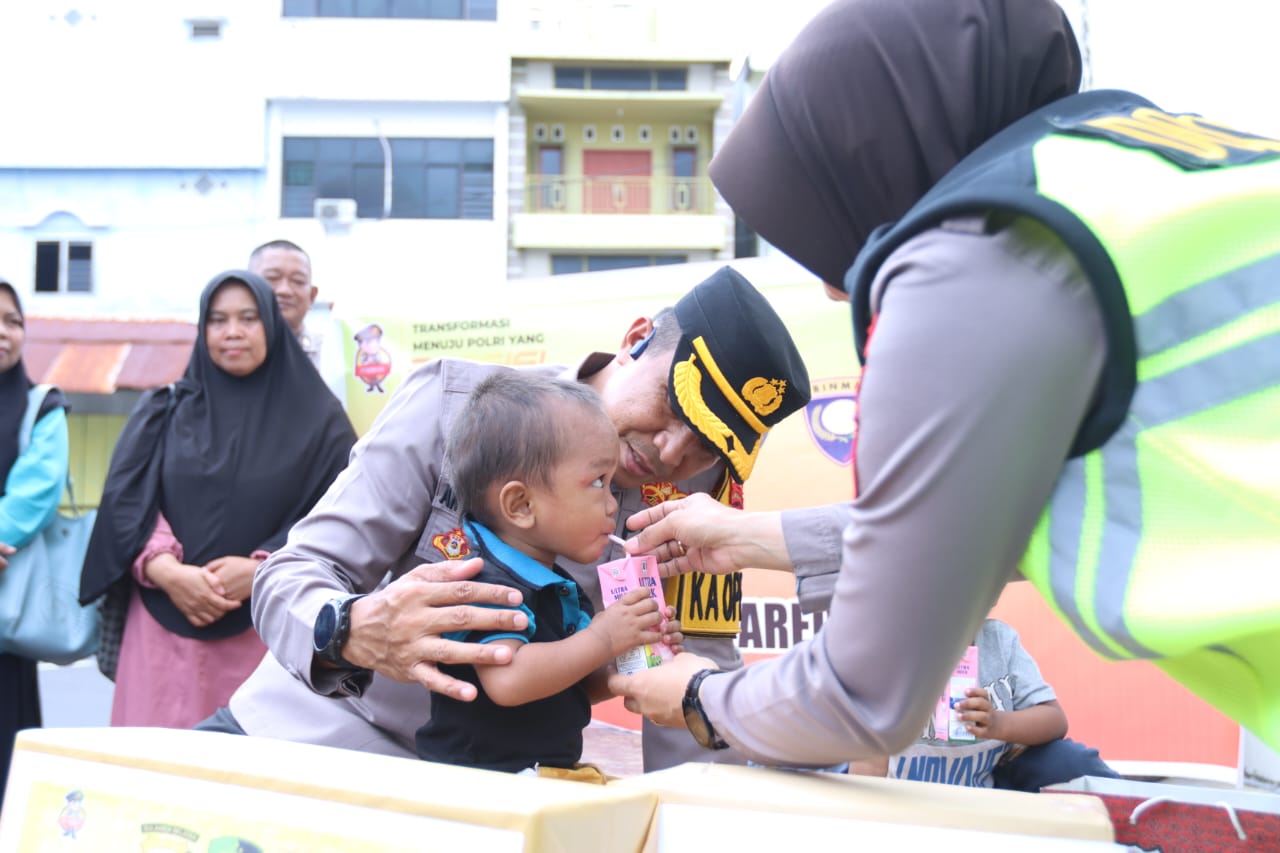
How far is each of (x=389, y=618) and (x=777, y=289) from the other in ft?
9.89

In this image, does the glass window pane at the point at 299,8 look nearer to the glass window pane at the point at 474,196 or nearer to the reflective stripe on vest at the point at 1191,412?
the glass window pane at the point at 474,196

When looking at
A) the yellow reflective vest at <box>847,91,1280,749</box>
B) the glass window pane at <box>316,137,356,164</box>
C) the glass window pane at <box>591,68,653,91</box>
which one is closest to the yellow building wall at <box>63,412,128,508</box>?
the glass window pane at <box>316,137,356,164</box>

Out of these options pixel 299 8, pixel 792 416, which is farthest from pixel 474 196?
pixel 792 416

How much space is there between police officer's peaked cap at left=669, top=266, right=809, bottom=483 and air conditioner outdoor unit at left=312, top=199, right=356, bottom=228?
18.2 m

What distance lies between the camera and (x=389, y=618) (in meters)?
1.71

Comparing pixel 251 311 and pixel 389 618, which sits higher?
pixel 251 311

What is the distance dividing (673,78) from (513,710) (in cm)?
2294

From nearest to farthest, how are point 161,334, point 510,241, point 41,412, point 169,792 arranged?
point 169,792 → point 41,412 → point 161,334 → point 510,241

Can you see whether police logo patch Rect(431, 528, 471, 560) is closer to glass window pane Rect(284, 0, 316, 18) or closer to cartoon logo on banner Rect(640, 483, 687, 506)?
cartoon logo on banner Rect(640, 483, 687, 506)

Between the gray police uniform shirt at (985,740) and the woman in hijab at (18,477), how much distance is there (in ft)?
9.39

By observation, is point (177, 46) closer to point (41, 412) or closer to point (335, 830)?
point (41, 412)

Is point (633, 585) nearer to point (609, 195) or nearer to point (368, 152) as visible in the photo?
point (368, 152)

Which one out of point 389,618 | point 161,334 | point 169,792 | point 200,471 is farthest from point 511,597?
point 161,334

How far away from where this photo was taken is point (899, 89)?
1.28 meters
